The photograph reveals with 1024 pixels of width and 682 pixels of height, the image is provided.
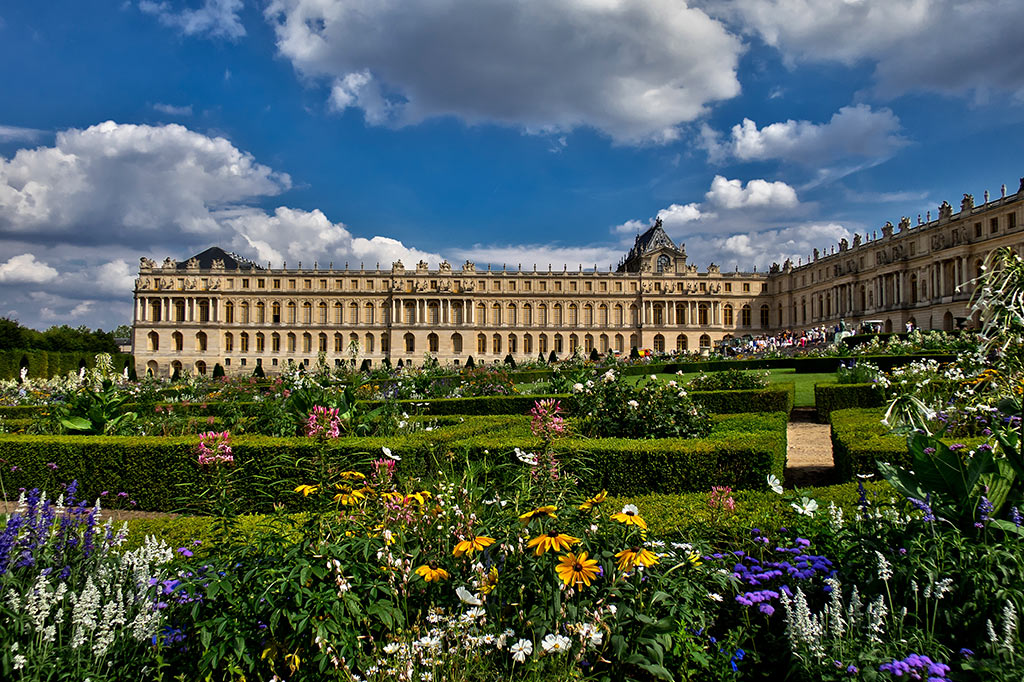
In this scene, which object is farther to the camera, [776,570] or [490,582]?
[776,570]

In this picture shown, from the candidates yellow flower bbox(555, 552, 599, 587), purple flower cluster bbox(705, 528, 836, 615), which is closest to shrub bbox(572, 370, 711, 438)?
purple flower cluster bbox(705, 528, 836, 615)

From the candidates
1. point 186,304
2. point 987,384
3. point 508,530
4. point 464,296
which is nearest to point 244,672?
point 508,530

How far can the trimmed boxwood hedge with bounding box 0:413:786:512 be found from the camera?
18.4ft

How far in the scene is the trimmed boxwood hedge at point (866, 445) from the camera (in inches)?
205

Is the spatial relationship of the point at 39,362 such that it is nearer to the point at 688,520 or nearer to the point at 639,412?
the point at 639,412

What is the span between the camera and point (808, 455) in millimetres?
8375

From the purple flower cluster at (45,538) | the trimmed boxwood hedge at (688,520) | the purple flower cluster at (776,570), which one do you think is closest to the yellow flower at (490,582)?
the purple flower cluster at (776,570)

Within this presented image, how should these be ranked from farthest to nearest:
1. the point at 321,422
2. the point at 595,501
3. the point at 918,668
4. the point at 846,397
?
1. the point at 846,397
2. the point at 321,422
3. the point at 595,501
4. the point at 918,668

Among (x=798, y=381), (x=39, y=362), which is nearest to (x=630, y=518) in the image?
(x=798, y=381)

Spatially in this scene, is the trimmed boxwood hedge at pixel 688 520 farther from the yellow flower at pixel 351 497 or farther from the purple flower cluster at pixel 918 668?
the purple flower cluster at pixel 918 668

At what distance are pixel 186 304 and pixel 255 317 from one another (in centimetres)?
629

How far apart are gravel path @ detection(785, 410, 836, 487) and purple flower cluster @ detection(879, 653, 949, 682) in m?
3.42

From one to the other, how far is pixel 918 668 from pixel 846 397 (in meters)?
9.39

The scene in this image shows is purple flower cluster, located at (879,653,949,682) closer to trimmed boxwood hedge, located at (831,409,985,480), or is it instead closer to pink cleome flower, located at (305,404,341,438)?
trimmed boxwood hedge, located at (831,409,985,480)
